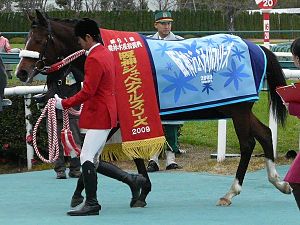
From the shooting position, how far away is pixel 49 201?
8586 mm

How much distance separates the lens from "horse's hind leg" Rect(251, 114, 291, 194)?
27.8ft

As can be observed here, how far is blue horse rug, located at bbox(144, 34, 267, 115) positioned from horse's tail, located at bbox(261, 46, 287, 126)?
25 cm

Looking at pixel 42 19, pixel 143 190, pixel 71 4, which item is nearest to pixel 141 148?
pixel 143 190

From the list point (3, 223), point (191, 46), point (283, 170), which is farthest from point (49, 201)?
point (283, 170)

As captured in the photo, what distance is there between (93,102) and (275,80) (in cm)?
224

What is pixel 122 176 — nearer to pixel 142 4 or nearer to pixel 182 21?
pixel 182 21

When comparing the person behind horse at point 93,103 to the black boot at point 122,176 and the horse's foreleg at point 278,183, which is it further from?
the horse's foreleg at point 278,183

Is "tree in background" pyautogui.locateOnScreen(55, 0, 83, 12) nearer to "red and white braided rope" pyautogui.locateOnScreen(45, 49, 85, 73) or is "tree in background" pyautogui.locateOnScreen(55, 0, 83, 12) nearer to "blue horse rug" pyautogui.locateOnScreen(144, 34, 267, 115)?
"blue horse rug" pyautogui.locateOnScreen(144, 34, 267, 115)

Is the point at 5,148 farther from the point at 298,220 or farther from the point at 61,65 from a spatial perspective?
the point at 298,220

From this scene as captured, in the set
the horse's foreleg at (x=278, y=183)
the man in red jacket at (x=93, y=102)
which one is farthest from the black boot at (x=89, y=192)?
the horse's foreleg at (x=278, y=183)

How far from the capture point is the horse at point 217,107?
8.03 m

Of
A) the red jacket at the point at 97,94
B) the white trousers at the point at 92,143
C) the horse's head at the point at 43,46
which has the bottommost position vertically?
the white trousers at the point at 92,143

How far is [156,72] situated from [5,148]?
4042 mm

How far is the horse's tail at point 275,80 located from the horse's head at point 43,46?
202 cm
